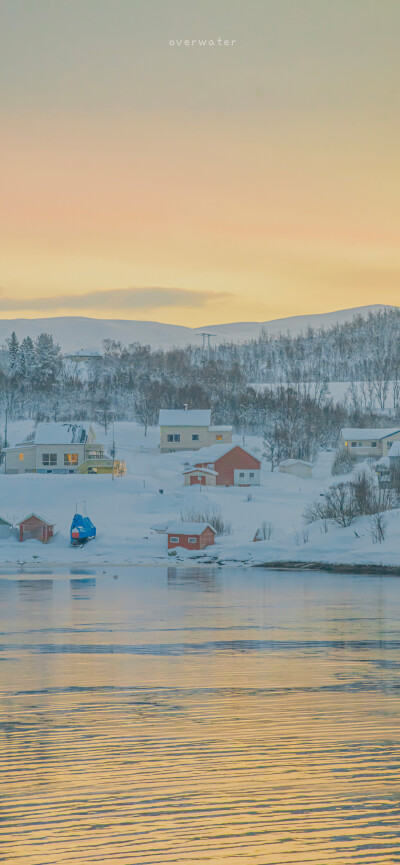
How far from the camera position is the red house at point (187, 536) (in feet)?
161

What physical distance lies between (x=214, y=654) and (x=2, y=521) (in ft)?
110

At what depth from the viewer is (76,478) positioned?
204 feet

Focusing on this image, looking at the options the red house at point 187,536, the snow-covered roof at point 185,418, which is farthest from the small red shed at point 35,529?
the snow-covered roof at point 185,418

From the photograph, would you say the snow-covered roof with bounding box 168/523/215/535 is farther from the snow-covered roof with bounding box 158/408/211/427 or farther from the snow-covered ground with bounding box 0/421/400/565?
the snow-covered roof with bounding box 158/408/211/427

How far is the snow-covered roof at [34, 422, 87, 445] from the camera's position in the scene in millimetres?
69188

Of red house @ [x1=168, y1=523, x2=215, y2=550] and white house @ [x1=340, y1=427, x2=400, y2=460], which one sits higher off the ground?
white house @ [x1=340, y1=427, x2=400, y2=460]

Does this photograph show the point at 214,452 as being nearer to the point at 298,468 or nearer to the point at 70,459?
the point at 298,468

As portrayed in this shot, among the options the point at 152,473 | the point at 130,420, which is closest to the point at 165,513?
the point at 152,473

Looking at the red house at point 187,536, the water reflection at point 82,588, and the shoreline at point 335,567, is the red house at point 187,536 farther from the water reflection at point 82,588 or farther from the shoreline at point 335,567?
the water reflection at point 82,588

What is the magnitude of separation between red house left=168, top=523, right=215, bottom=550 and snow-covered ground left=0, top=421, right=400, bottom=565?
25.3 inches

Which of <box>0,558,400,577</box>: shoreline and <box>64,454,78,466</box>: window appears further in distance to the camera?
<box>64,454,78,466</box>: window

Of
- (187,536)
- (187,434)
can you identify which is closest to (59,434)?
(187,434)

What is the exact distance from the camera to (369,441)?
7975cm

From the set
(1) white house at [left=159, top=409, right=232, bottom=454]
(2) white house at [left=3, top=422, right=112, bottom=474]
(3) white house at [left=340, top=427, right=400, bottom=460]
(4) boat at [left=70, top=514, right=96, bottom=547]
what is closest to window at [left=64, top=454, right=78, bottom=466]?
(2) white house at [left=3, top=422, right=112, bottom=474]
